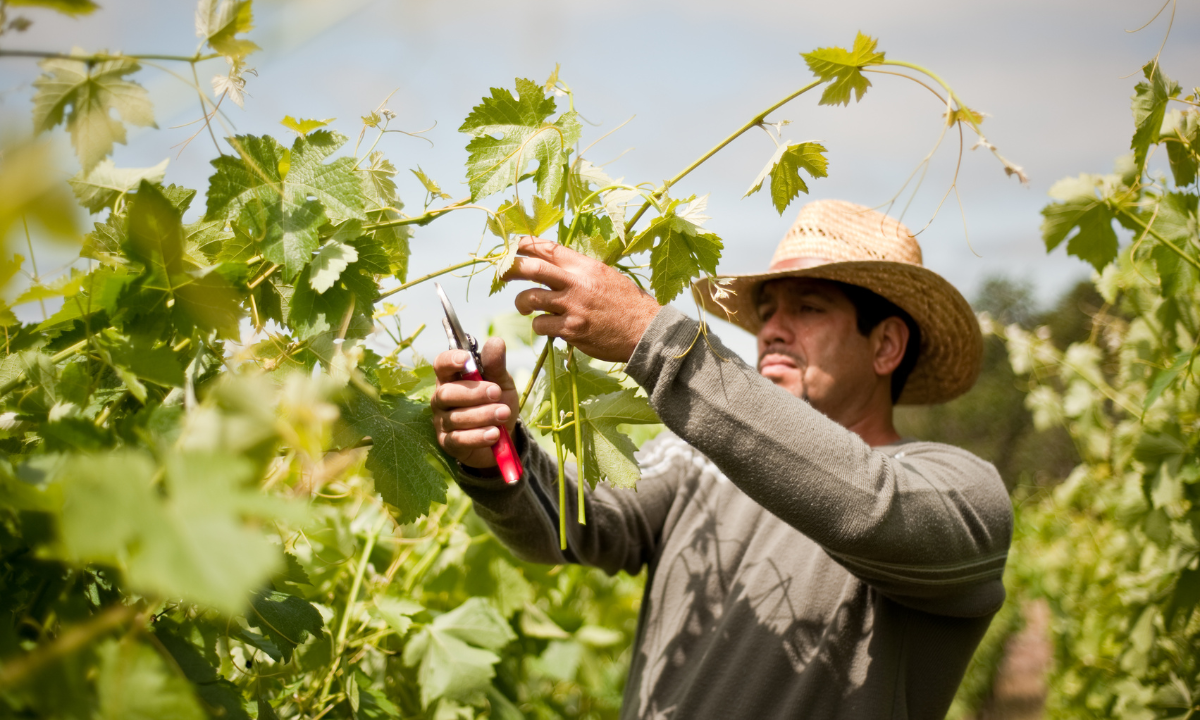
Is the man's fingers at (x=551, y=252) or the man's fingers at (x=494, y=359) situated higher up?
the man's fingers at (x=551, y=252)

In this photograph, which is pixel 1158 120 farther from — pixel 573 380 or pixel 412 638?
pixel 412 638

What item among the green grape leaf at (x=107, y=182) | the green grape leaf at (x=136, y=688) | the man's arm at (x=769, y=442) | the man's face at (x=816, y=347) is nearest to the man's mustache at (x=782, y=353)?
the man's face at (x=816, y=347)

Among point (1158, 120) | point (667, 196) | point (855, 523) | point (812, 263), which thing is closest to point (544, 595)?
point (812, 263)

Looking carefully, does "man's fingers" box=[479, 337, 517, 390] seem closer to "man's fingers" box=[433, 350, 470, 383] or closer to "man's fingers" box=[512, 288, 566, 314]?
"man's fingers" box=[433, 350, 470, 383]

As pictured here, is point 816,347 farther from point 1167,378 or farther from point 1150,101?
point 1150,101

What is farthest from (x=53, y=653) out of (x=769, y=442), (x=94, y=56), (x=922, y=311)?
(x=922, y=311)

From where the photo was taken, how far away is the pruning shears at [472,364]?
1.30 meters

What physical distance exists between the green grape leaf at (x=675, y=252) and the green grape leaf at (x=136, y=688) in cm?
78

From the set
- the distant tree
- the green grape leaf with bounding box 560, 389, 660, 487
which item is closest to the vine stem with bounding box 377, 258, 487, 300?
the green grape leaf with bounding box 560, 389, 660, 487

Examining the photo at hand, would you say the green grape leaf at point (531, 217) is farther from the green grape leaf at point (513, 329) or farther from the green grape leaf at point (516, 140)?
the green grape leaf at point (513, 329)

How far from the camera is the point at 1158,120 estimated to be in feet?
4.97

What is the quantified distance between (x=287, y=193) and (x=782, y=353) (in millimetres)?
1528

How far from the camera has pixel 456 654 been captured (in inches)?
76.1

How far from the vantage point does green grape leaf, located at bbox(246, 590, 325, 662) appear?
111 centimetres
